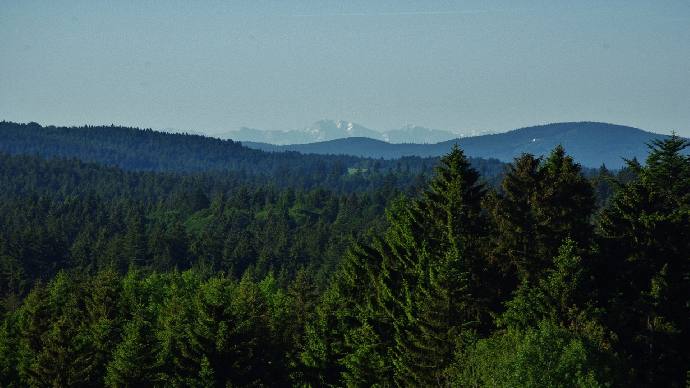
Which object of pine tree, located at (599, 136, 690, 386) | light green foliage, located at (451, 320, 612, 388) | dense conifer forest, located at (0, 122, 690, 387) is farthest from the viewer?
pine tree, located at (599, 136, 690, 386)

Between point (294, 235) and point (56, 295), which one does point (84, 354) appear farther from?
point (294, 235)

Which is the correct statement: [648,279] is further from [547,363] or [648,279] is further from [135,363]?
[135,363]

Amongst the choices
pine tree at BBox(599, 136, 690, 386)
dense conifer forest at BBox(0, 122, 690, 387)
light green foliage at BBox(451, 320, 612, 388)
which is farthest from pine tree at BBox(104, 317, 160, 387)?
pine tree at BBox(599, 136, 690, 386)

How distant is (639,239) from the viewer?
43.2 meters

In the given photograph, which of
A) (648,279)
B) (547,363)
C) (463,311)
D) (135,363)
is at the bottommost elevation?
(135,363)

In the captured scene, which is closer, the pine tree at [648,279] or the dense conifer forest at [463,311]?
the dense conifer forest at [463,311]

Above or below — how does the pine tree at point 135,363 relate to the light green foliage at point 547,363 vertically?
below

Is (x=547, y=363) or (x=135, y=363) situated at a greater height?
(x=547, y=363)

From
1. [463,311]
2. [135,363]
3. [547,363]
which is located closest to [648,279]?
[463,311]

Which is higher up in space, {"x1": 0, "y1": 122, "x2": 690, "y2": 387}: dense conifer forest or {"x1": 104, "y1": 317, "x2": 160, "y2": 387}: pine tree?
{"x1": 0, "y1": 122, "x2": 690, "y2": 387}: dense conifer forest

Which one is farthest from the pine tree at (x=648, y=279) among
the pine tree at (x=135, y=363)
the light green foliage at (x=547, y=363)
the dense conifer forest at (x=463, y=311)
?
the pine tree at (x=135, y=363)

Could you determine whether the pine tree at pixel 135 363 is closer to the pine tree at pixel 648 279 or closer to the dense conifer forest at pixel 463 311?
the dense conifer forest at pixel 463 311

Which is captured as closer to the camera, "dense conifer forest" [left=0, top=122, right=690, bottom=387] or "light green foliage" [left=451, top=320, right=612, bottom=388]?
"light green foliage" [left=451, top=320, right=612, bottom=388]

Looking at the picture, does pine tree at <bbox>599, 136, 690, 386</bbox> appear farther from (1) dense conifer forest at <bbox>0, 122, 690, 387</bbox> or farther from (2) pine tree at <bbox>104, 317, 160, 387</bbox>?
(2) pine tree at <bbox>104, 317, 160, 387</bbox>
